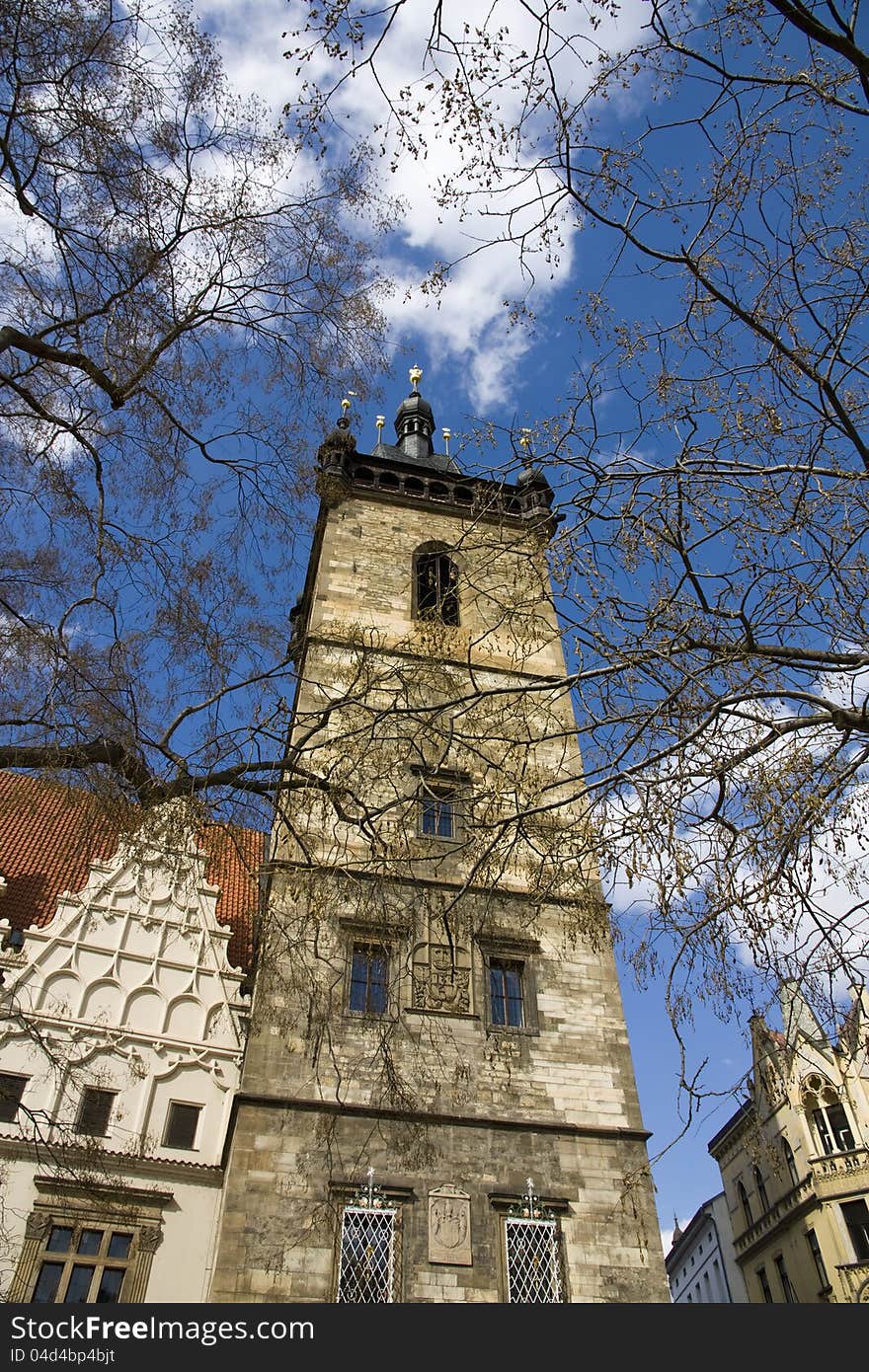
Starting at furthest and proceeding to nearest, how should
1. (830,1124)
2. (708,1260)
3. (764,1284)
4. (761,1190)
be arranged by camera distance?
1. (708,1260)
2. (761,1190)
3. (764,1284)
4. (830,1124)

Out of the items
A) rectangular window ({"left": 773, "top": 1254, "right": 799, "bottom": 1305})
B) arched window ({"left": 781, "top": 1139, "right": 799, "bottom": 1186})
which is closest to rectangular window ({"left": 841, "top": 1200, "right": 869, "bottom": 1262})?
arched window ({"left": 781, "top": 1139, "right": 799, "bottom": 1186})

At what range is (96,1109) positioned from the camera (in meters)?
12.4

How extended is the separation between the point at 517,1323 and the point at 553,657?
1239 cm

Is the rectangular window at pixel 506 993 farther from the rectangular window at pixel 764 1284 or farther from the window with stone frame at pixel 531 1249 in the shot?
the rectangular window at pixel 764 1284

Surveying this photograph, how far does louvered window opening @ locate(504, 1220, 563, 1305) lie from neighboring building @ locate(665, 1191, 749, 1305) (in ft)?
63.2

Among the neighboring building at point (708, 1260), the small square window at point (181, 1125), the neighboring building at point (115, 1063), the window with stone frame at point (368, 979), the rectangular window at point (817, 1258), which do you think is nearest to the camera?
the neighboring building at point (115, 1063)

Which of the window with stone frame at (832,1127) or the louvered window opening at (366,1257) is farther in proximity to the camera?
the window with stone frame at (832,1127)

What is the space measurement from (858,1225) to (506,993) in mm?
14450

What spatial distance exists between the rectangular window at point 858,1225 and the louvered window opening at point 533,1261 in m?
14.3

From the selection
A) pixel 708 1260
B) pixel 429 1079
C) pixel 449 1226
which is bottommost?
pixel 449 1226

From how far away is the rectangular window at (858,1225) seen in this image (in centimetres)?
2064

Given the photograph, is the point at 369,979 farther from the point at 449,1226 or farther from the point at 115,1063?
the point at 115,1063

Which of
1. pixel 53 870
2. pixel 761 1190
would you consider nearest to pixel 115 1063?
pixel 53 870

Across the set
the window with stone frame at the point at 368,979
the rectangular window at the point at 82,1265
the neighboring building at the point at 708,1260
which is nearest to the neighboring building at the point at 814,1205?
the neighboring building at the point at 708,1260
